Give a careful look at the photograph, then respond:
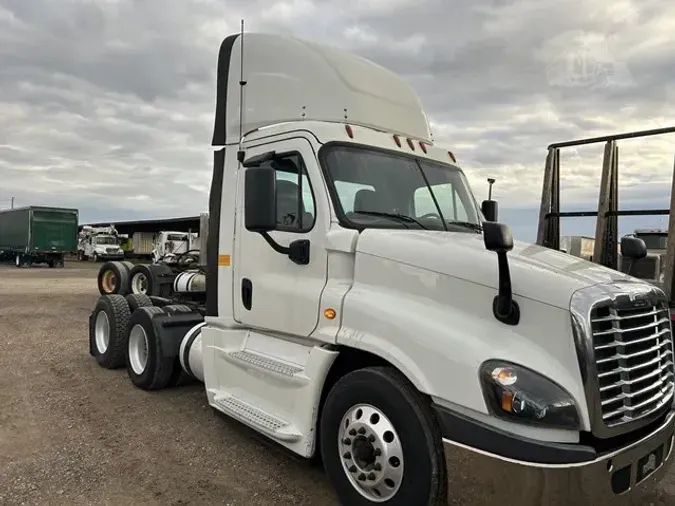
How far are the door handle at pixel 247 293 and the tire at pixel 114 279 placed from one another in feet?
26.3

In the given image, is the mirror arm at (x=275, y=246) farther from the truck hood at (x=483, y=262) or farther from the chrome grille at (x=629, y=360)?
the chrome grille at (x=629, y=360)

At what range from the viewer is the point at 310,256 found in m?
3.91

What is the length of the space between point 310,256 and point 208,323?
5.43 ft

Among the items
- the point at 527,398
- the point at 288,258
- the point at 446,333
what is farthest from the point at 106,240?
the point at 527,398

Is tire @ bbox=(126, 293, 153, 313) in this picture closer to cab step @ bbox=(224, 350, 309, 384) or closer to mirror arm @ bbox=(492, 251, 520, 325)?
cab step @ bbox=(224, 350, 309, 384)

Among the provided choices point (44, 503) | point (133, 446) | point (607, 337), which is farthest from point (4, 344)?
point (607, 337)

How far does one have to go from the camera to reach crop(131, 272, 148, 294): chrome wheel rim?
11.1 m

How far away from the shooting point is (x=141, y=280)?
37.1 ft

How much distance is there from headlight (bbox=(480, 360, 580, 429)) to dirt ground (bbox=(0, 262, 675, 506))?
1.77ft

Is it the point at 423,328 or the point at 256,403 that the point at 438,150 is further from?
the point at 256,403

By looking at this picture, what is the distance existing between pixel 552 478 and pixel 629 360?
790 millimetres

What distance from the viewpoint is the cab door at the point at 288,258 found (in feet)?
12.7

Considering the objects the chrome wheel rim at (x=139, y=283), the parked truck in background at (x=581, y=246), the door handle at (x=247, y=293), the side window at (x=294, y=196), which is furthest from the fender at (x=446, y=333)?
the chrome wheel rim at (x=139, y=283)

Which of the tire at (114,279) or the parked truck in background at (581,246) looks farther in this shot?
the tire at (114,279)
